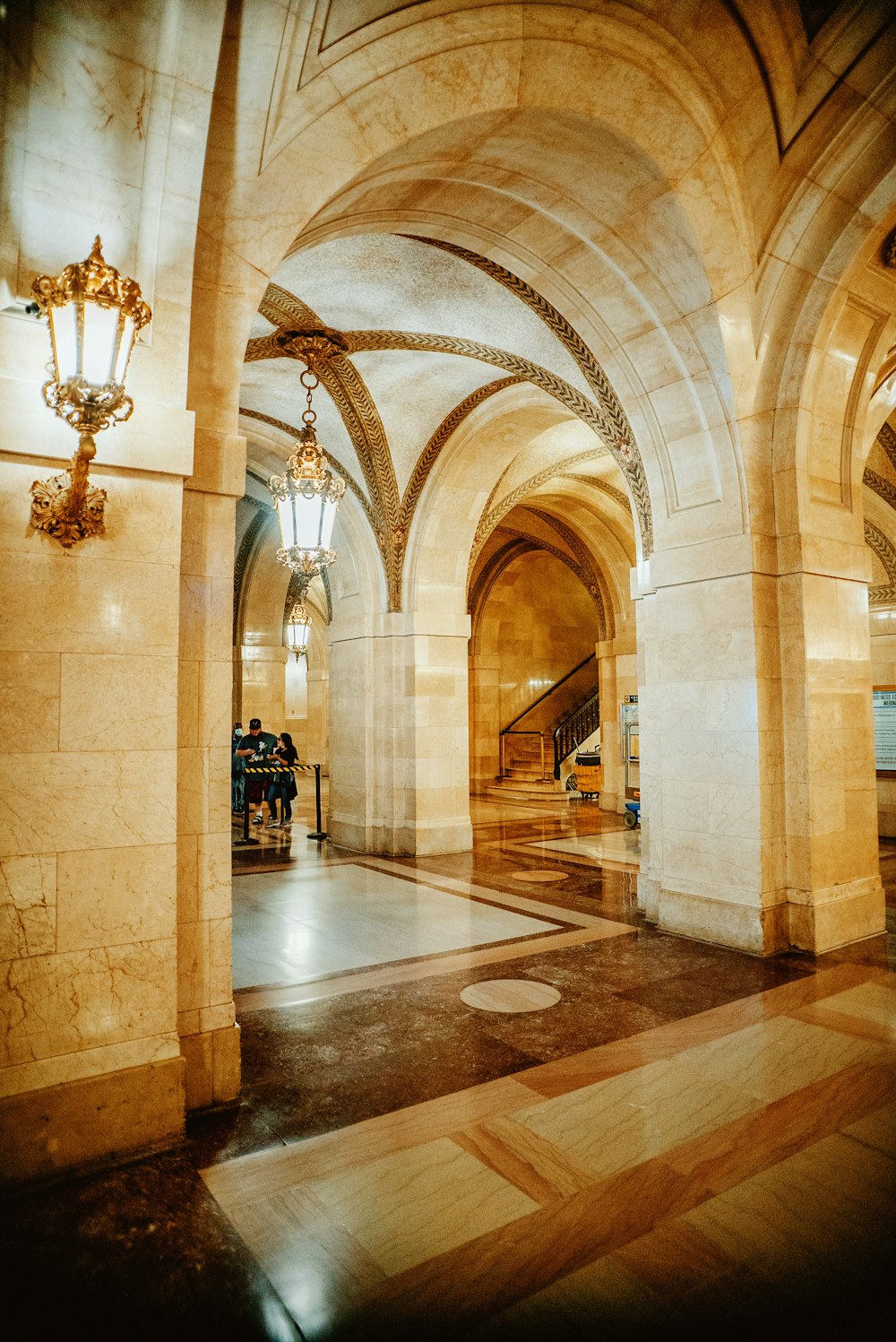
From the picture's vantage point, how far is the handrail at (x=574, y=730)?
624 inches

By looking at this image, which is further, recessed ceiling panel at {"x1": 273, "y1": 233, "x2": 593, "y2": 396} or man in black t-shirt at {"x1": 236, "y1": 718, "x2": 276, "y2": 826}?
man in black t-shirt at {"x1": 236, "y1": 718, "x2": 276, "y2": 826}

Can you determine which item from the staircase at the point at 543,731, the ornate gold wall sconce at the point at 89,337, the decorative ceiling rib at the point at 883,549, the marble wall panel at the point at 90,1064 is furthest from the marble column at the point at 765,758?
the staircase at the point at 543,731

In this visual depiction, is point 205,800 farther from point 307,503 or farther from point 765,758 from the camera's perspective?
point 765,758

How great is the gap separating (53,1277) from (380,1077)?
4.57 feet

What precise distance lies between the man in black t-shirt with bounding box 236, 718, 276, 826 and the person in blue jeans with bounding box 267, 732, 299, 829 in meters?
0.20

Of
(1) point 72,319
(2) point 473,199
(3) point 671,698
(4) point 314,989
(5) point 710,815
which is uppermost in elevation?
(2) point 473,199

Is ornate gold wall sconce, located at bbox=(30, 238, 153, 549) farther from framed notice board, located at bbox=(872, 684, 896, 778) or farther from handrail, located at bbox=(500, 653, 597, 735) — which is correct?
handrail, located at bbox=(500, 653, 597, 735)

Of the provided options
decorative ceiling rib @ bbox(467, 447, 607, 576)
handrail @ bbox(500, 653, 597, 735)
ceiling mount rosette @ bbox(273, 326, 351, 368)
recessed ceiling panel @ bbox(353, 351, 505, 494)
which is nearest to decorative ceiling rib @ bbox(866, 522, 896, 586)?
decorative ceiling rib @ bbox(467, 447, 607, 576)

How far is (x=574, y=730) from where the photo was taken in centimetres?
1617

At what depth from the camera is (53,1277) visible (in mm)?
1973

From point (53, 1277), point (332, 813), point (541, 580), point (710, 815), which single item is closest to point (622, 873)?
point (710, 815)

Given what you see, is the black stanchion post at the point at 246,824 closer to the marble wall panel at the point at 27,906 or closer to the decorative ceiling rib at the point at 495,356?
the decorative ceiling rib at the point at 495,356

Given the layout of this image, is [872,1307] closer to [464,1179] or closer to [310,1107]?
[464,1179]

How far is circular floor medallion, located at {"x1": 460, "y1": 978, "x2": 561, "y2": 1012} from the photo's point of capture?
398 cm
